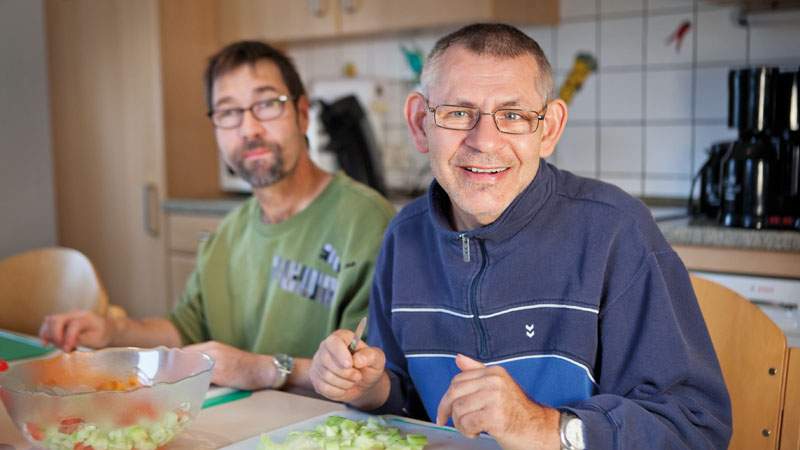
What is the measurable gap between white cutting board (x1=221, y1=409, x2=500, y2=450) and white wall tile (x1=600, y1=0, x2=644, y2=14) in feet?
7.11

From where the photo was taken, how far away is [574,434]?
1.06m

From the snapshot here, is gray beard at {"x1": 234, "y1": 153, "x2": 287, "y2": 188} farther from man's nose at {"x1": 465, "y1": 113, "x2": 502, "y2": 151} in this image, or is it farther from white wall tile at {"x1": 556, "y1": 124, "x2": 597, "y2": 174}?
white wall tile at {"x1": 556, "y1": 124, "x2": 597, "y2": 174}

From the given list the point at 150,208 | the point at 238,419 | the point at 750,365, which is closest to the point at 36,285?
the point at 238,419

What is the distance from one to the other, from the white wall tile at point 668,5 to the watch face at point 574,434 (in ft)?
7.21

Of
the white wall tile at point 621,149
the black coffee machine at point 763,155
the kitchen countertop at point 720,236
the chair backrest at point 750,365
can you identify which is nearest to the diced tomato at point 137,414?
the chair backrest at point 750,365

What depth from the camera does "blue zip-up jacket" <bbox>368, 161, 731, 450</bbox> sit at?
3.84ft

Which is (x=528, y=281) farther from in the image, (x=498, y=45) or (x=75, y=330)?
(x=75, y=330)

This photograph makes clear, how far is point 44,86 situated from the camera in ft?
13.9

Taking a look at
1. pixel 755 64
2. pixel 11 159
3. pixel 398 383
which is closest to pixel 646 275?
pixel 398 383

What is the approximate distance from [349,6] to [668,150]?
1244mm

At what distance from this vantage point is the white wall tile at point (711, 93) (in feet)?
9.51

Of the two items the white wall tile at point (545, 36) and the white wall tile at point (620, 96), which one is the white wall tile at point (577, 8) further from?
the white wall tile at point (620, 96)

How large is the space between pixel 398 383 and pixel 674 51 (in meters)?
1.96

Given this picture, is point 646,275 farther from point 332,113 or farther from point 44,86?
point 44,86
